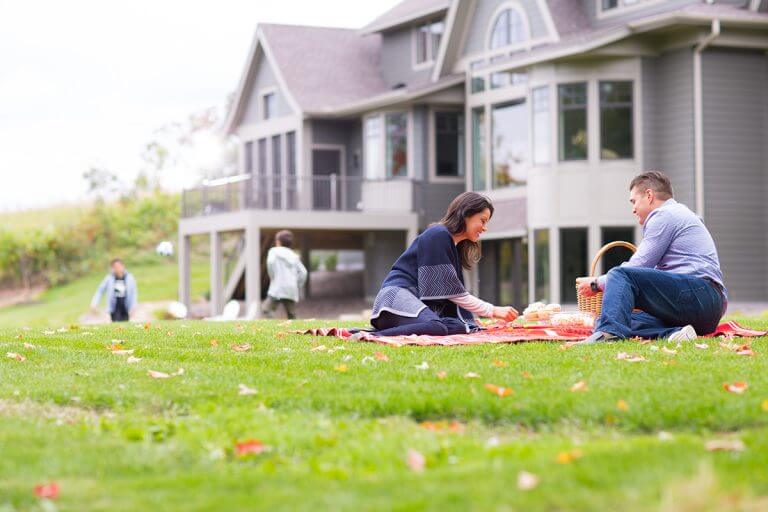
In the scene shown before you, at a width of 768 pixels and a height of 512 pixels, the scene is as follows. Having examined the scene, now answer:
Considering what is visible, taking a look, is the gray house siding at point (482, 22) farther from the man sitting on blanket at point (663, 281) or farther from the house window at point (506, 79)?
the man sitting on blanket at point (663, 281)

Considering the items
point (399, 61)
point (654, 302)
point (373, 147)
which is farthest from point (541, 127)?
point (654, 302)

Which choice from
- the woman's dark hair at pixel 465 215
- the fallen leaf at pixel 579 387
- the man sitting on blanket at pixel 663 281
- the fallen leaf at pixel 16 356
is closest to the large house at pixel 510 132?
the woman's dark hair at pixel 465 215

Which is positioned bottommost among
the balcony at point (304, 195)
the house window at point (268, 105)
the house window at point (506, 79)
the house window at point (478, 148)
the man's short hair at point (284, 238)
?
the man's short hair at point (284, 238)

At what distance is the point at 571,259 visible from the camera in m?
24.0

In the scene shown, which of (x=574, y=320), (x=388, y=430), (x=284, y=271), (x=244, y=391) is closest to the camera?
(x=388, y=430)

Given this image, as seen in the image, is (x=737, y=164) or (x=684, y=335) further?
(x=737, y=164)

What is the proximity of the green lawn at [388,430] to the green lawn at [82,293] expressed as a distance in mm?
30855

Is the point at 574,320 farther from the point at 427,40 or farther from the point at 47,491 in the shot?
the point at 427,40

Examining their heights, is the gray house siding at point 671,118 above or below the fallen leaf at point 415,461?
above

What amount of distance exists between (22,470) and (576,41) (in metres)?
19.1

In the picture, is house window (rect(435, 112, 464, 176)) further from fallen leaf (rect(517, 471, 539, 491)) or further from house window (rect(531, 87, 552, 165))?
fallen leaf (rect(517, 471, 539, 491))

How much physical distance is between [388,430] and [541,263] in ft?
62.1

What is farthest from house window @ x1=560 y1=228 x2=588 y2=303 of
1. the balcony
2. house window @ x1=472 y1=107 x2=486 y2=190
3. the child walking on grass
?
the child walking on grass

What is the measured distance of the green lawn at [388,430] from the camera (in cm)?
438
